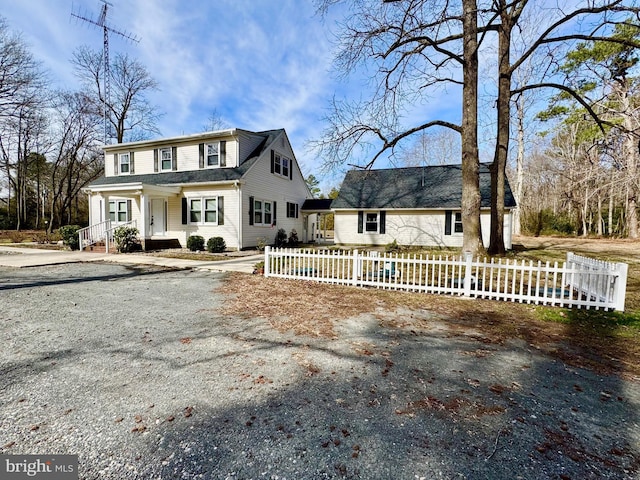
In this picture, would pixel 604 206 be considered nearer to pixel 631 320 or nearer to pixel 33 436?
pixel 631 320

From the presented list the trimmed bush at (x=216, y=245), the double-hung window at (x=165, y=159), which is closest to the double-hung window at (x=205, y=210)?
the trimmed bush at (x=216, y=245)

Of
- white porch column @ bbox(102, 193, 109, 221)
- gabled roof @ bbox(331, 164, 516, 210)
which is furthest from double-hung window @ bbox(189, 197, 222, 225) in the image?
gabled roof @ bbox(331, 164, 516, 210)

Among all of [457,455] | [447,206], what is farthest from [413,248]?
[457,455]

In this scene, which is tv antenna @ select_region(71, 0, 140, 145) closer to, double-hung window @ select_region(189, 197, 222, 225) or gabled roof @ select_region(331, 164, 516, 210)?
double-hung window @ select_region(189, 197, 222, 225)

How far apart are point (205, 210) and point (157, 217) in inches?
116

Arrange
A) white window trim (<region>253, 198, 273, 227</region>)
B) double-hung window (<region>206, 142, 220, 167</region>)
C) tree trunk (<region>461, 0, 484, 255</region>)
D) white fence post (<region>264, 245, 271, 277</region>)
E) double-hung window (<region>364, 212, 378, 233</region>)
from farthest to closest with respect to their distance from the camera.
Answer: double-hung window (<region>364, 212, 378, 233</region>)
double-hung window (<region>206, 142, 220, 167</region>)
white window trim (<region>253, 198, 273, 227</region>)
tree trunk (<region>461, 0, 484, 255</region>)
white fence post (<region>264, 245, 271, 277</region>)

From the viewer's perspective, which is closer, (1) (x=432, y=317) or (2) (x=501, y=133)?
(1) (x=432, y=317)

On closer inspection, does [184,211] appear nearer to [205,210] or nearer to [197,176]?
[205,210]

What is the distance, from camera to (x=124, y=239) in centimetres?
1357

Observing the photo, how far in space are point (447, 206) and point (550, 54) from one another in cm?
797

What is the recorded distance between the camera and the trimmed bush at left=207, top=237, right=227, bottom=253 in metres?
13.9

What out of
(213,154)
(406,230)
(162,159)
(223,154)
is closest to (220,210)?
(223,154)

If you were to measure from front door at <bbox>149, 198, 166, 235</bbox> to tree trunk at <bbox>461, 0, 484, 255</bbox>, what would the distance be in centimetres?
1435

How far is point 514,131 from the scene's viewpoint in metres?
24.7
